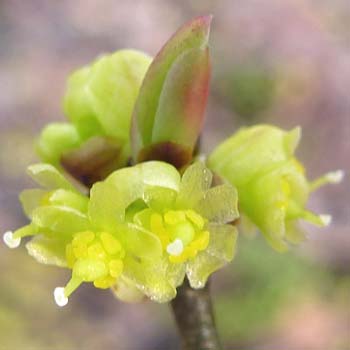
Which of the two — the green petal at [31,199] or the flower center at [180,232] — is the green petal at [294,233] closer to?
the flower center at [180,232]

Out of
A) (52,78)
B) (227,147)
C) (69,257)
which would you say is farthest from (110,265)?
(52,78)

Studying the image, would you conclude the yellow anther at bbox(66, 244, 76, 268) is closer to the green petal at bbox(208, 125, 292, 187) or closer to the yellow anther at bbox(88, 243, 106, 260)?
the yellow anther at bbox(88, 243, 106, 260)

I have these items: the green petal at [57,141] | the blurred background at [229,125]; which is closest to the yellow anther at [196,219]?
the green petal at [57,141]

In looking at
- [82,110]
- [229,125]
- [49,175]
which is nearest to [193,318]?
[49,175]

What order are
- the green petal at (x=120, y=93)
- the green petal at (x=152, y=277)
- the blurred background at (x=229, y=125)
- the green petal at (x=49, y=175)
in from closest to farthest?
1. the green petal at (x=152, y=277)
2. the green petal at (x=49, y=175)
3. the green petal at (x=120, y=93)
4. the blurred background at (x=229, y=125)

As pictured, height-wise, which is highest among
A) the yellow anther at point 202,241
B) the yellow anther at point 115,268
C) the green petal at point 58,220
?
the green petal at point 58,220

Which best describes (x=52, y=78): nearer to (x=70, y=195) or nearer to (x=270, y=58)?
(x=270, y=58)
